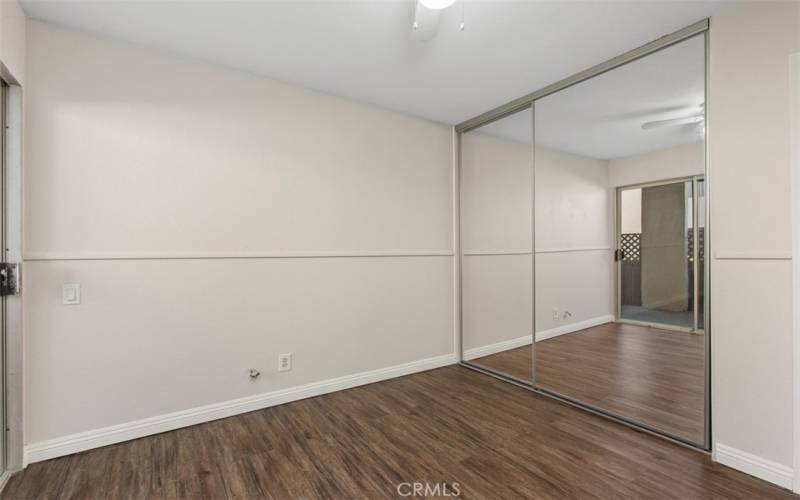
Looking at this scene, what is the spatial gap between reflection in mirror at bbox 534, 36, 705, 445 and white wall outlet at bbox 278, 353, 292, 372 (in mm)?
2016

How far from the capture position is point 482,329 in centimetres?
355

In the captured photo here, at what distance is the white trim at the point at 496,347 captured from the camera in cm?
314

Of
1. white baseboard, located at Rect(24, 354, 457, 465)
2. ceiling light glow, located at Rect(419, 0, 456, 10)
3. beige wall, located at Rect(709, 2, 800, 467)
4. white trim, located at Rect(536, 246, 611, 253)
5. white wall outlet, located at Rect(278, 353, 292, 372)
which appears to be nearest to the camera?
ceiling light glow, located at Rect(419, 0, 456, 10)

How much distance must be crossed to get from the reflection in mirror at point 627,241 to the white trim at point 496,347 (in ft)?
0.47

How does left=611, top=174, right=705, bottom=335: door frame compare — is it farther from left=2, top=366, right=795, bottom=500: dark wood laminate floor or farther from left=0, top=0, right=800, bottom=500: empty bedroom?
left=2, top=366, right=795, bottom=500: dark wood laminate floor

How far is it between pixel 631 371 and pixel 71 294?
3.57m

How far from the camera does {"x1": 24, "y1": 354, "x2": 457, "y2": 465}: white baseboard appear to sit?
6.64 ft

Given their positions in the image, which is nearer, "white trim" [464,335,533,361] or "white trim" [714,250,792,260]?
"white trim" [714,250,792,260]

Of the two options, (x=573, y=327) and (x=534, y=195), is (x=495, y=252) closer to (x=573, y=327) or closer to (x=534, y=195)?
(x=534, y=195)

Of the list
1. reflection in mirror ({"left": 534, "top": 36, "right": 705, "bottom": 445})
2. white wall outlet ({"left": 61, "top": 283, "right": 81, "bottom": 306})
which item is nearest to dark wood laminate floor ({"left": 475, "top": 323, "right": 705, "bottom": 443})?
reflection in mirror ({"left": 534, "top": 36, "right": 705, "bottom": 445})

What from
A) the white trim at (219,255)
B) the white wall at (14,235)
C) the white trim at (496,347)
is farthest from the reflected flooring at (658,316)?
the white wall at (14,235)

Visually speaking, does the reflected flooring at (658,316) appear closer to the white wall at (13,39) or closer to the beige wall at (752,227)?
the beige wall at (752,227)

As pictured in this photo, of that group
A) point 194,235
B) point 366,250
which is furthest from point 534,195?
point 194,235

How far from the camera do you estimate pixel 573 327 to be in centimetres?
289
